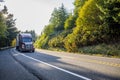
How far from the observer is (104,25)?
34625mm

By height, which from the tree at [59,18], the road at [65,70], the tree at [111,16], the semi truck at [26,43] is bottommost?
the road at [65,70]

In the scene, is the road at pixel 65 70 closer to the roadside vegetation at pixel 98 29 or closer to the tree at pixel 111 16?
the roadside vegetation at pixel 98 29

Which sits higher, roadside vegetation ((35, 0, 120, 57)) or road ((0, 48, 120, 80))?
roadside vegetation ((35, 0, 120, 57))

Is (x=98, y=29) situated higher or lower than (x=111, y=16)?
lower

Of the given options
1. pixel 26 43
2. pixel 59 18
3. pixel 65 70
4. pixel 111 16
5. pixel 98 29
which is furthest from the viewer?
pixel 59 18

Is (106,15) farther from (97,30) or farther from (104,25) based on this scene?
(97,30)

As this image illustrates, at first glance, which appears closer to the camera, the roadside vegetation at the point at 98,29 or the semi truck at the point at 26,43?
the roadside vegetation at the point at 98,29

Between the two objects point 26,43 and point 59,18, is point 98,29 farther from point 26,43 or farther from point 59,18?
point 59,18

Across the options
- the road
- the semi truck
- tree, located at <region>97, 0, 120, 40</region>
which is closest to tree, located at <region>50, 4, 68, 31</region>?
the semi truck

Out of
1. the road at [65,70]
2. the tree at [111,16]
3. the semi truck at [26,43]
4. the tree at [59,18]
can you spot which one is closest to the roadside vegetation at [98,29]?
the tree at [111,16]

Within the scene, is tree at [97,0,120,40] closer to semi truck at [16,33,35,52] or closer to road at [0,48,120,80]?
semi truck at [16,33,35,52]

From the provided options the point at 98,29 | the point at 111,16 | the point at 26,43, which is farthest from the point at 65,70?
the point at 26,43

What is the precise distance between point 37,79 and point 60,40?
144 feet

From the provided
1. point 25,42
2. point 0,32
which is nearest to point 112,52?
point 25,42
